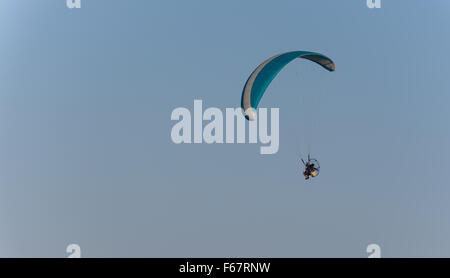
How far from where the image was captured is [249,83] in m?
38.3
